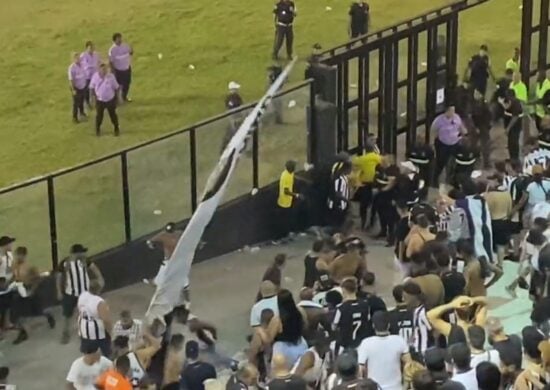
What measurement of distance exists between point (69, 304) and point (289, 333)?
407 cm

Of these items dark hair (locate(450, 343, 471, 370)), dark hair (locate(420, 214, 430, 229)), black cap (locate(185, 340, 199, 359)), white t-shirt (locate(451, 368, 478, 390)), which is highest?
dark hair (locate(450, 343, 471, 370))

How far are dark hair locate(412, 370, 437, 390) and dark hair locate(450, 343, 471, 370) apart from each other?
0.43m

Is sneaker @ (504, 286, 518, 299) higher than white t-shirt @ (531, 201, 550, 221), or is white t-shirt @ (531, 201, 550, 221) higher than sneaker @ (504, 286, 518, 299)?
white t-shirt @ (531, 201, 550, 221)

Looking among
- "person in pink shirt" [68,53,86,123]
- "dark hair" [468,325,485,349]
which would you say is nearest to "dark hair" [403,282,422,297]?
"dark hair" [468,325,485,349]

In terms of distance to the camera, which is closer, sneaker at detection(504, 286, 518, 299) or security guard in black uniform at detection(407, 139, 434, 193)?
sneaker at detection(504, 286, 518, 299)

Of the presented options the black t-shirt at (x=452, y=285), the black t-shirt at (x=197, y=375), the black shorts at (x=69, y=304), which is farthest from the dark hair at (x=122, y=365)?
the black shorts at (x=69, y=304)

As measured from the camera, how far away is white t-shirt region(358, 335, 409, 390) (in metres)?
12.4

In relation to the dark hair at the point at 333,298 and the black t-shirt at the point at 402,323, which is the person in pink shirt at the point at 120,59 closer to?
the dark hair at the point at 333,298

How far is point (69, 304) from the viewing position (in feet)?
54.6

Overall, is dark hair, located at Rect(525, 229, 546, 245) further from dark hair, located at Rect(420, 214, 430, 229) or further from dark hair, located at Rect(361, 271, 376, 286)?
dark hair, located at Rect(361, 271, 376, 286)

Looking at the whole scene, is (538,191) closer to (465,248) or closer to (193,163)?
(465,248)

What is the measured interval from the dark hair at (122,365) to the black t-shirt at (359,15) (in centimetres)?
1510

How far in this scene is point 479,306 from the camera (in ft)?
44.1

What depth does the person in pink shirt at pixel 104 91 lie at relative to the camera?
23578 mm
